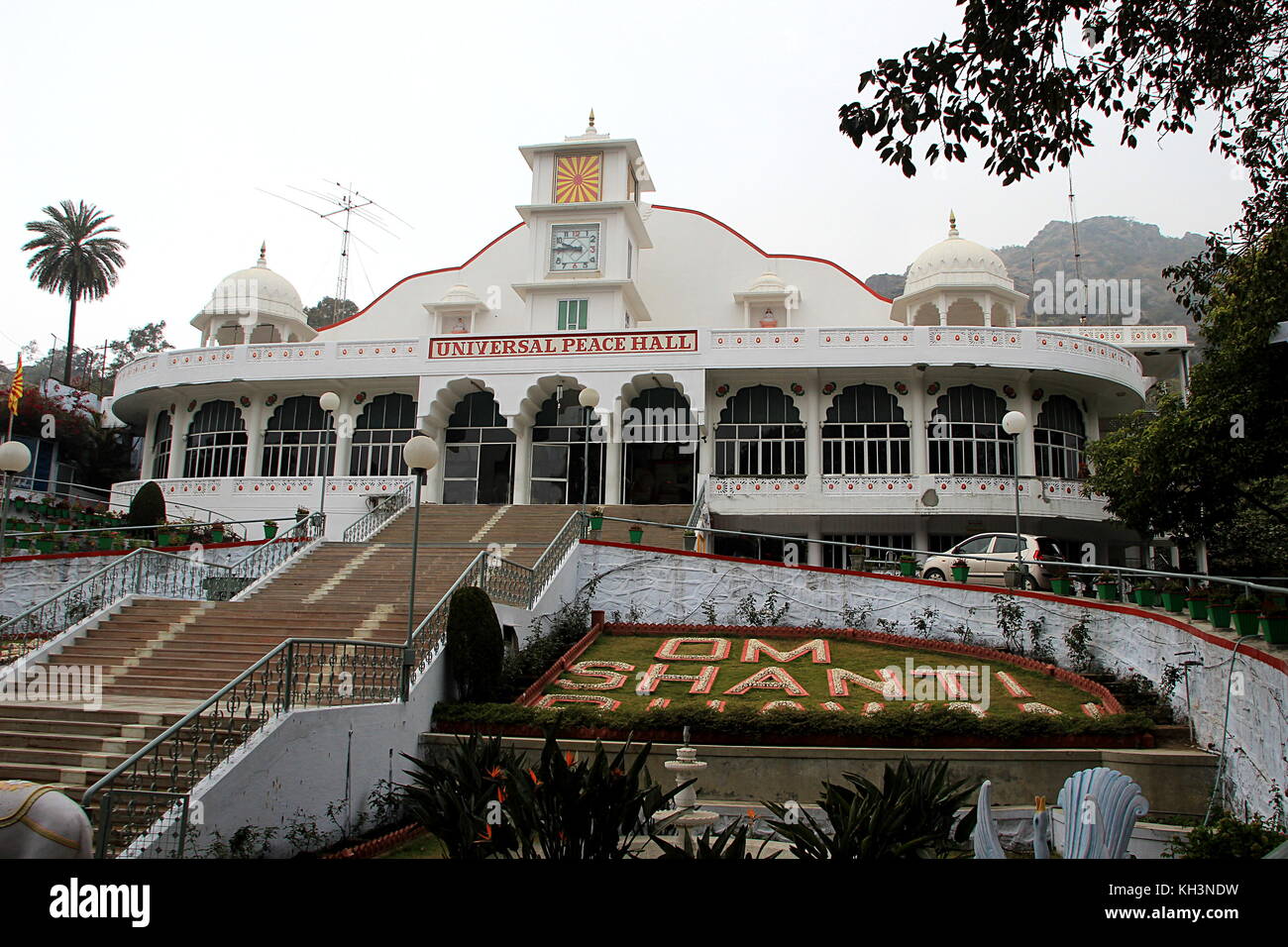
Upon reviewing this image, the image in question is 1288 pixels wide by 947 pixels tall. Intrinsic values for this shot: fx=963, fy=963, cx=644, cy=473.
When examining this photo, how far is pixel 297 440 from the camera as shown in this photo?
30.8 metres

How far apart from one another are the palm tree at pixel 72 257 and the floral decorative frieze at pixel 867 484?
3847 cm

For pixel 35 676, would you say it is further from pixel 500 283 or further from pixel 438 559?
pixel 500 283

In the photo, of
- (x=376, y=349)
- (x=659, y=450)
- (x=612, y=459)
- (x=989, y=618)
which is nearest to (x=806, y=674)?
(x=989, y=618)

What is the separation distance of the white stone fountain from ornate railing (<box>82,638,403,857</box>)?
155 inches

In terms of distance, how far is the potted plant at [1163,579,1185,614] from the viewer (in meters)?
13.6

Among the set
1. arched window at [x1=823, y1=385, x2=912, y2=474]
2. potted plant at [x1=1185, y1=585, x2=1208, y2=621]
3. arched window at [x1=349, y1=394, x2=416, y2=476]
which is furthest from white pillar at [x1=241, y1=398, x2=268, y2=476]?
potted plant at [x1=1185, y1=585, x2=1208, y2=621]

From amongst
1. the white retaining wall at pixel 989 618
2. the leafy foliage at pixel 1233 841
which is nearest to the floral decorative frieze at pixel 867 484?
the white retaining wall at pixel 989 618

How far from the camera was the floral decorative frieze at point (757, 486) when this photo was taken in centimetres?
2689

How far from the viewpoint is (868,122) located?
305 inches

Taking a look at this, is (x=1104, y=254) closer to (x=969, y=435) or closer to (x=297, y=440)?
(x=969, y=435)

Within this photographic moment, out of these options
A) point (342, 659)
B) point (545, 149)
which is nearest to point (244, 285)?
point (545, 149)

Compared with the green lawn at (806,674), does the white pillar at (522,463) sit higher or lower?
higher

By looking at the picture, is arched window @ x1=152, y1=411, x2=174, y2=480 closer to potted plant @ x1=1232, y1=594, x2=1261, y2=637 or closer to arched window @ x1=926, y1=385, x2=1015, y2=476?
arched window @ x1=926, y1=385, x2=1015, y2=476

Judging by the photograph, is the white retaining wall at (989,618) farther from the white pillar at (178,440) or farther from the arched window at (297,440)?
the white pillar at (178,440)
